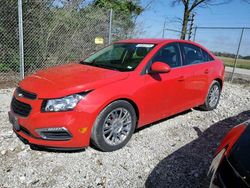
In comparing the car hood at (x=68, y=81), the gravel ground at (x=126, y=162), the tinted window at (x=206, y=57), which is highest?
the tinted window at (x=206, y=57)

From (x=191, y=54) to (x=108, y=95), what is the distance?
230 cm

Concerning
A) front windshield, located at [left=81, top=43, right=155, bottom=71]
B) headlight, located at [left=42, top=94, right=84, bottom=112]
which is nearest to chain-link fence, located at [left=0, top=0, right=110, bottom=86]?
front windshield, located at [left=81, top=43, right=155, bottom=71]

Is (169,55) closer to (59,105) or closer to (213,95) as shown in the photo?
(213,95)

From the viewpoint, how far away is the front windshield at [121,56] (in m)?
3.71

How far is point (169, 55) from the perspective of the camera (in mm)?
4105

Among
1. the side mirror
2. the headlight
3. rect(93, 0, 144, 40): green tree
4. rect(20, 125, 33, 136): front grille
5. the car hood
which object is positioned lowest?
rect(20, 125, 33, 136): front grille

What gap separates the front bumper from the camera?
2854 millimetres

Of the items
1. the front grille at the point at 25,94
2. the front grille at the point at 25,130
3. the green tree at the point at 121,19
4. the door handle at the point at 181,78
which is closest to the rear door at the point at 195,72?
the door handle at the point at 181,78

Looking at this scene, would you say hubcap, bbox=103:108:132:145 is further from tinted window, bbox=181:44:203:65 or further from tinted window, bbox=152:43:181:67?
tinted window, bbox=181:44:203:65

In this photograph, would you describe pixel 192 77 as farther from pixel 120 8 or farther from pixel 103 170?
pixel 120 8

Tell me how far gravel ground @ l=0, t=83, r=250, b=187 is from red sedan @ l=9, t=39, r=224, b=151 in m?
0.22

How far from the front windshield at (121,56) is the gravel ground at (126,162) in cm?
118

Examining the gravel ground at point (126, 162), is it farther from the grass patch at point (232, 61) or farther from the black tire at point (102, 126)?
the grass patch at point (232, 61)

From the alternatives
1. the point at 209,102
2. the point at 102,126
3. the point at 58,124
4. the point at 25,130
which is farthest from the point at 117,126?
the point at 209,102
